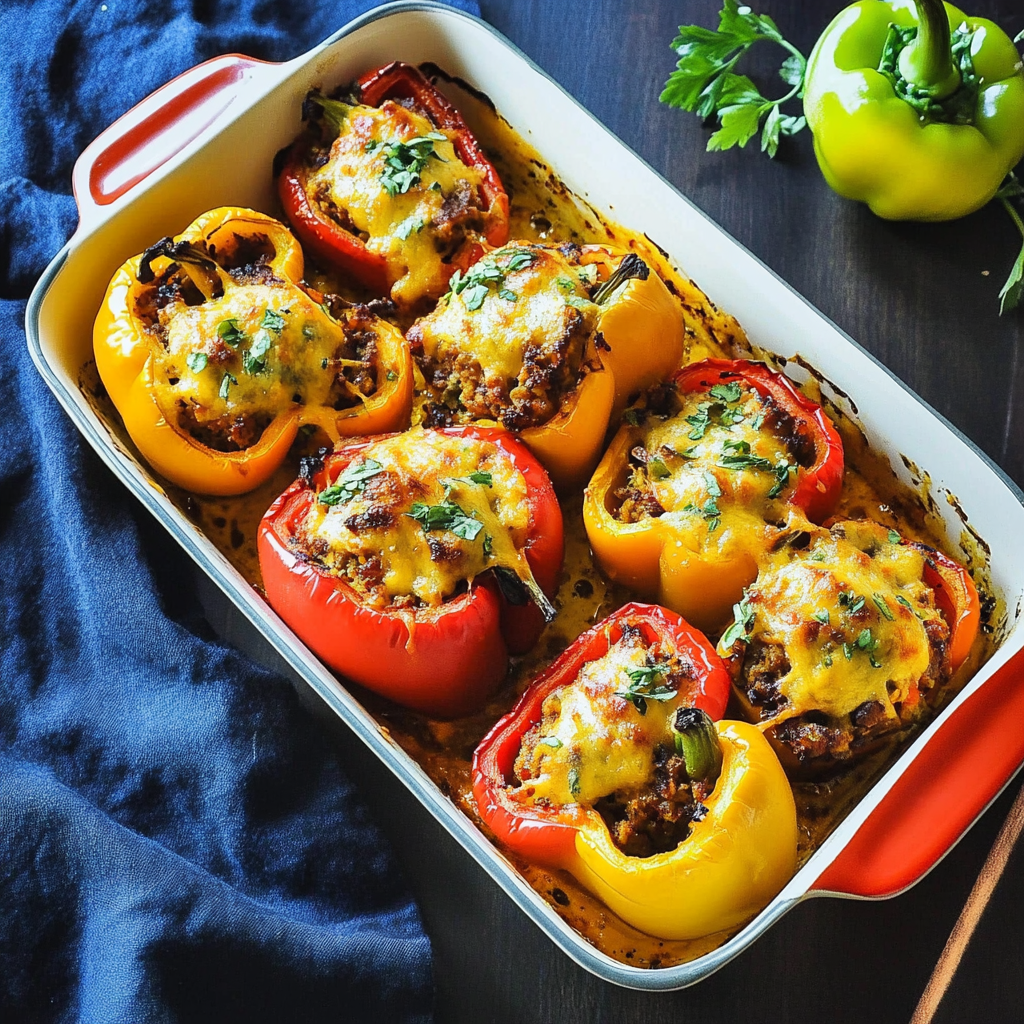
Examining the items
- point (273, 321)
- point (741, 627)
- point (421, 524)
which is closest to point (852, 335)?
point (741, 627)

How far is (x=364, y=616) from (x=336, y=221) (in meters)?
1.01

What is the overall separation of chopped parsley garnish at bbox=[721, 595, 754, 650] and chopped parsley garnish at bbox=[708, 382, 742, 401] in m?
0.45

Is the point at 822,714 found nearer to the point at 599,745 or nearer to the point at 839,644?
the point at 839,644

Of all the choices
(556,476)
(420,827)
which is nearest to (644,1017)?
(420,827)

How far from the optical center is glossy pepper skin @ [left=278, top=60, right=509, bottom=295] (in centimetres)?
270

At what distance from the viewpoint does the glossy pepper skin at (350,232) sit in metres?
2.70

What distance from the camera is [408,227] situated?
8.69ft

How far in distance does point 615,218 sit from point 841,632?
112cm

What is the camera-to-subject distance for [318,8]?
327 cm

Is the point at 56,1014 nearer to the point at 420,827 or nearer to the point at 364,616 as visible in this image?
the point at 420,827

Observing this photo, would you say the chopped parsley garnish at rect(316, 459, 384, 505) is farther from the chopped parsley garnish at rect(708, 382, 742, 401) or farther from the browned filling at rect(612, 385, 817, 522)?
the chopped parsley garnish at rect(708, 382, 742, 401)

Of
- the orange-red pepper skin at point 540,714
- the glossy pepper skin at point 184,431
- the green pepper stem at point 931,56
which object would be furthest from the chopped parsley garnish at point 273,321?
the green pepper stem at point 931,56

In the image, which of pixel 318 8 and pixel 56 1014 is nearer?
pixel 56 1014

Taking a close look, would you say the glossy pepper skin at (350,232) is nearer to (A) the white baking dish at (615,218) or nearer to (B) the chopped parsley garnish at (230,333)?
(A) the white baking dish at (615,218)
